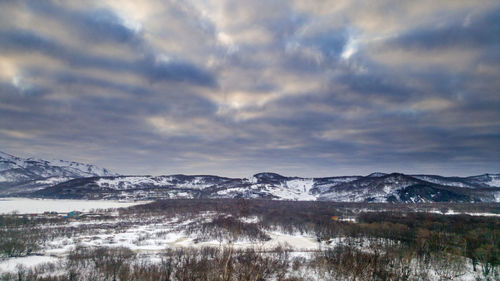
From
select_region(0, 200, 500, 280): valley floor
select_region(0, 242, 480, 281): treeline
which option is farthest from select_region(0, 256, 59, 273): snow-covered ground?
select_region(0, 242, 480, 281): treeline

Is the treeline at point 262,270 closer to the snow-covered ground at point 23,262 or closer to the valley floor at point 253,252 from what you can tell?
the valley floor at point 253,252

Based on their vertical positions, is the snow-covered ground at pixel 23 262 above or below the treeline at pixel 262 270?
below

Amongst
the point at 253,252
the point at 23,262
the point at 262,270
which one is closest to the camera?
the point at 253,252

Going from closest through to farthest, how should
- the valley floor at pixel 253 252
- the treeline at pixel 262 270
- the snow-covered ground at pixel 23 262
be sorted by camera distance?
the valley floor at pixel 253 252
the treeline at pixel 262 270
the snow-covered ground at pixel 23 262

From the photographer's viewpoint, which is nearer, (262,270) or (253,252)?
(253,252)

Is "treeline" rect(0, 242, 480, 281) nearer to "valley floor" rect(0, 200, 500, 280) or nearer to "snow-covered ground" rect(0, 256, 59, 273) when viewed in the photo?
"valley floor" rect(0, 200, 500, 280)

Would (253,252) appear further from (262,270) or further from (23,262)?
(23,262)

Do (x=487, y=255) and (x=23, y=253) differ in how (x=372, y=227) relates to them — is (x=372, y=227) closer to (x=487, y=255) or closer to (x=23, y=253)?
(x=487, y=255)

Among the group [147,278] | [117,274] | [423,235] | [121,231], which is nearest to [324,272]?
[147,278]

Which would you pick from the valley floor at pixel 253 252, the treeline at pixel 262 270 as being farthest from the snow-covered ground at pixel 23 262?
the treeline at pixel 262 270

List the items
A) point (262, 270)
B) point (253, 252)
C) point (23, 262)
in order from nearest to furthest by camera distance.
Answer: point (253, 252)
point (262, 270)
point (23, 262)

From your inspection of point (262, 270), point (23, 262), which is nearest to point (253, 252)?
point (262, 270)
